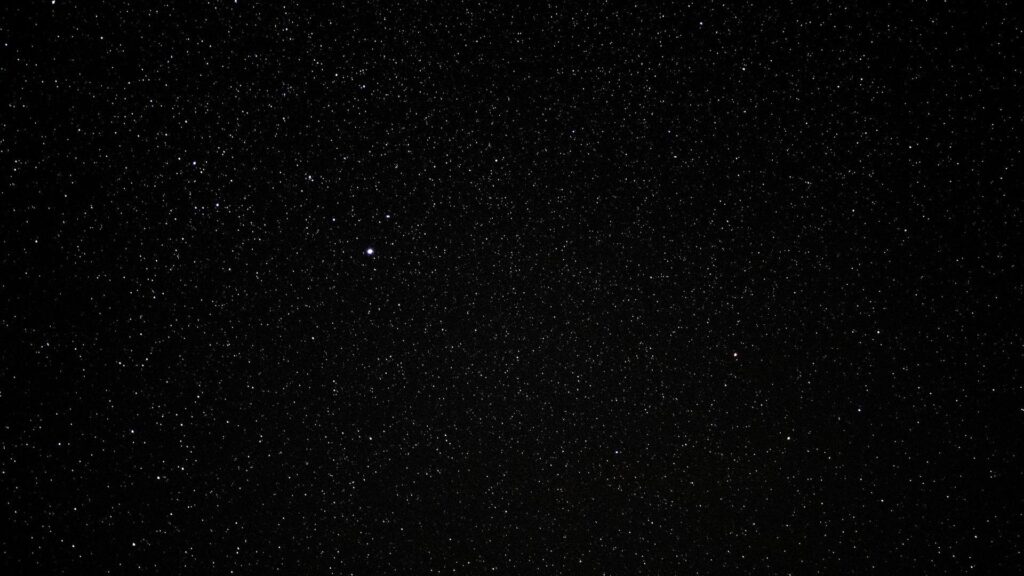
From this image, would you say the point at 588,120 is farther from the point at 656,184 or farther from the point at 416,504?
the point at 416,504

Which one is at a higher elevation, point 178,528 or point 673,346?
point 178,528

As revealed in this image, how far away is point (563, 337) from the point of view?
1.36 ft

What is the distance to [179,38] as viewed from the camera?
40 cm

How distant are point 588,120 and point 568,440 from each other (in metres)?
0.20

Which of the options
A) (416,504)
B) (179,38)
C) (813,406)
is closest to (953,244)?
(813,406)

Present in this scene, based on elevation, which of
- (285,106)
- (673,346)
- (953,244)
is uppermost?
(285,106)

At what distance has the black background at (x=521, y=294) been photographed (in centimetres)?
40

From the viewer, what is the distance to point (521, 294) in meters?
0.41

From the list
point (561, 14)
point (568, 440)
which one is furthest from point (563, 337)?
point (561, 14)

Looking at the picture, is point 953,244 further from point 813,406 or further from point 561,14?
point 561,14

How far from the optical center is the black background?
1.32ft

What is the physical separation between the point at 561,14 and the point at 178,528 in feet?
1.29

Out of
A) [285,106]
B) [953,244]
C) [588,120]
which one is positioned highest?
[285,106]

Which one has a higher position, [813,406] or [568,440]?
[568,440]
